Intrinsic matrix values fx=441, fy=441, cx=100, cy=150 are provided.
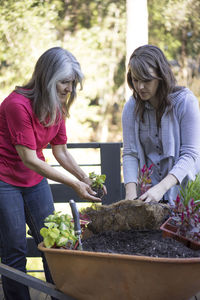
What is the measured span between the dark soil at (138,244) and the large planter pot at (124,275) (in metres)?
0.08

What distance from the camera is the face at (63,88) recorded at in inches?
74.6

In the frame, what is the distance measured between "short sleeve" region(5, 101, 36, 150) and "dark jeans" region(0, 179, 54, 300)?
27 centimetres

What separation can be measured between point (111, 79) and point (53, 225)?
592cm

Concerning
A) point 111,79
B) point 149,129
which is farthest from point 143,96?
point 111,79

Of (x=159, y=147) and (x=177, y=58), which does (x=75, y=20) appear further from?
(x=159, y=147)

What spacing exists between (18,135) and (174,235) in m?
0.78

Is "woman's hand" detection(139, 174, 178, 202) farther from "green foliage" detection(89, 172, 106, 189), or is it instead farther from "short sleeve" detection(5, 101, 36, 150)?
"short sleeve" detection(5, 101, 36, 150)

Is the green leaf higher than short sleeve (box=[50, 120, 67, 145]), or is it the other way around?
short sleeve (box=[50, 120, 67, 145])

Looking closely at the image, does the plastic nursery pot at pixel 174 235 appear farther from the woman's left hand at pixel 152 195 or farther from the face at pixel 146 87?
the face at pixel 146 87

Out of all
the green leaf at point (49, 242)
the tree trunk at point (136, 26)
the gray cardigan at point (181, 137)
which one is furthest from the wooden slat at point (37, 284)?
the tree trunk at point (136, 26)

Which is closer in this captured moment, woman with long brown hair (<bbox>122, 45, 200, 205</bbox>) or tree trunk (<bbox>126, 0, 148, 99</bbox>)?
woman with long brown hair (<bbox>122, 45, 200, 205</bbox>)

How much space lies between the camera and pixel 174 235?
1.45m

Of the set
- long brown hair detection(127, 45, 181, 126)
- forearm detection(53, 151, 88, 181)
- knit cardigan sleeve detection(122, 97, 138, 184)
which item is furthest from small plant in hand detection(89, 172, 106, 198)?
long brown hair detection(127, 45, 181, 126)

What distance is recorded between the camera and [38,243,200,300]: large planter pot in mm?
1262
